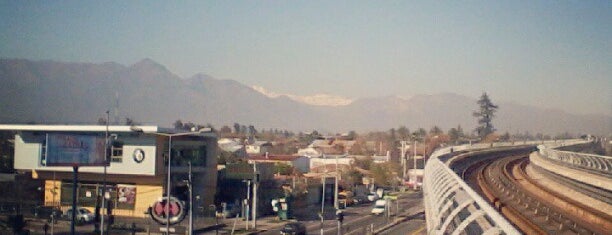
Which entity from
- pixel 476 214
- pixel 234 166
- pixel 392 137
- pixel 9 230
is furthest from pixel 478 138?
pixel 476 214

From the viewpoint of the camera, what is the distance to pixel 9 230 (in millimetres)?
21750

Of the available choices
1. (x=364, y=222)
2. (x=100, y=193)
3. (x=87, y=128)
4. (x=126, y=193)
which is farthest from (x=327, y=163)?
(x=87, y=128)

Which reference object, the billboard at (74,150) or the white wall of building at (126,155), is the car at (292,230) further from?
the white wall of building at (126,155)

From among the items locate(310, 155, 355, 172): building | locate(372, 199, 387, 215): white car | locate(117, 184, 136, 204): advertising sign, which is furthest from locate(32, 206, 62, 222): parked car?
locate(310, 155, 355, 172): building

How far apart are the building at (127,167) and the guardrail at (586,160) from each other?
20.8 meters

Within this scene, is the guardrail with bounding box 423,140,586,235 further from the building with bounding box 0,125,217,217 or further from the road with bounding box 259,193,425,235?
the building with bounding box 0,125,217,217

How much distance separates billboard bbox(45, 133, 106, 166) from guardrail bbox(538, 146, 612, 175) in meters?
21.4

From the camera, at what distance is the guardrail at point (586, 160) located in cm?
2928

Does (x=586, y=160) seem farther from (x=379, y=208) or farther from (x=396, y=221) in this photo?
(x=379, y=208)

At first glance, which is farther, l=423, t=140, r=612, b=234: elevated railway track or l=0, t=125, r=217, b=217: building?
l=0, t=125, r=217, b=217: building

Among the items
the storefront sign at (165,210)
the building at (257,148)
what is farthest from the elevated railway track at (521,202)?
the building at (257,148)

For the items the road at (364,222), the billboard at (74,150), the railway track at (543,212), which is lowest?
the road at (364,222)

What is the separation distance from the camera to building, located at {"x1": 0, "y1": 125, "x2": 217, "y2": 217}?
33.2m

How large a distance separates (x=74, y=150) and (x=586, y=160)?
89.7 ft
